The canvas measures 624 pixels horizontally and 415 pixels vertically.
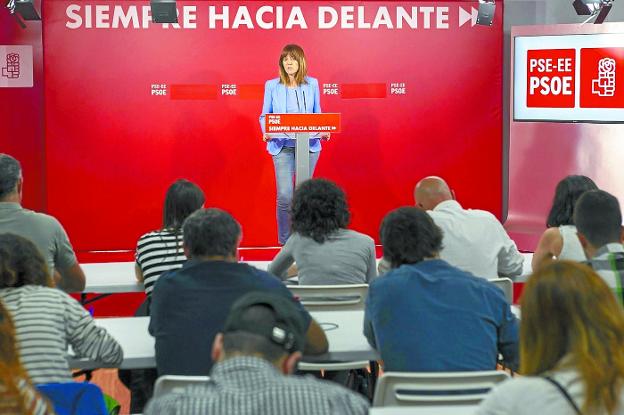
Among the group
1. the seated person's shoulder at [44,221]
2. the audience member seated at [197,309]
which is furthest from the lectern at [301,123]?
the audience member seated at [197,309]

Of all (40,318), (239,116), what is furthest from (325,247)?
(239,116)

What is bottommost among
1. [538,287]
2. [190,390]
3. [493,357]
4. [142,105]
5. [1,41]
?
[493,357]

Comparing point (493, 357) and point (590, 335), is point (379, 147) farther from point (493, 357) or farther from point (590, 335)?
point (590, 335)

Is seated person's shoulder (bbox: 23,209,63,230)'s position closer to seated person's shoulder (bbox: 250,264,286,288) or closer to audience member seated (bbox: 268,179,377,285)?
audience member seated (bbox: 268,179,377,285)

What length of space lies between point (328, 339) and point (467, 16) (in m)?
5.69

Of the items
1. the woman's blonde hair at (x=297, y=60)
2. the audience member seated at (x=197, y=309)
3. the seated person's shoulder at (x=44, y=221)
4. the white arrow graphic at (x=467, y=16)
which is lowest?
the audience member seated at (x=197, y=309)

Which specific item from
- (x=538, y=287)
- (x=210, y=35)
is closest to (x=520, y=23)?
(x=210, y=35)

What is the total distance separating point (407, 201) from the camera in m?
8.98

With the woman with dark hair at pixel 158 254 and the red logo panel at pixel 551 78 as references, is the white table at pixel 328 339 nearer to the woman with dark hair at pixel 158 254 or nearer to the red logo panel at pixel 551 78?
the woman with dark hair at pixel 158 254

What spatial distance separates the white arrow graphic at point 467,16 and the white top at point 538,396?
276 inches

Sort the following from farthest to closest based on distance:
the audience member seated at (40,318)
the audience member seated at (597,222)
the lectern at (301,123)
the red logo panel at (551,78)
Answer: the red logo panel at (551,78), the lectern at (301,123), the audience member seated at (597,222), the audience member seated at (40,318)

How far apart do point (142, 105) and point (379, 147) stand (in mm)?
2045

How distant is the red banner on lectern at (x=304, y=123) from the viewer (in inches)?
283

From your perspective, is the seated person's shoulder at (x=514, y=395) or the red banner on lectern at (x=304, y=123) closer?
the seated person's shoulder at (x=514, y=395)
